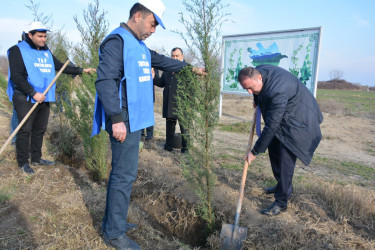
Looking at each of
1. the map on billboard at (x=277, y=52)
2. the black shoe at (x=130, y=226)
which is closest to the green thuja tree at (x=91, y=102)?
the black shoe at (x=130, y=226)

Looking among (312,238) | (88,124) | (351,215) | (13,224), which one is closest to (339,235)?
(312,238)

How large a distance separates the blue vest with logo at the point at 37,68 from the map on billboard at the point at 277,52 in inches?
203

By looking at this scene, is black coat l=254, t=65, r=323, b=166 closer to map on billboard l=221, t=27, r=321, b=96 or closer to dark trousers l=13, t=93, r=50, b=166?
dark trousers l=13, t=93, r=50, b=166

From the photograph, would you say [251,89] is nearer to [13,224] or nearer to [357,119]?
[13,224]

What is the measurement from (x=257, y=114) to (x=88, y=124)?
8.32 feet

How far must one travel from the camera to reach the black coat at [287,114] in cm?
297

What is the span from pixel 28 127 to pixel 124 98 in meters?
2.54

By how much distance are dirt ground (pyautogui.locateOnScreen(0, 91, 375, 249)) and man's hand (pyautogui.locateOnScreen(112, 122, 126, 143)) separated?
1050 mm

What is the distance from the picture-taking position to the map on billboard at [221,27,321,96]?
7.85 meters

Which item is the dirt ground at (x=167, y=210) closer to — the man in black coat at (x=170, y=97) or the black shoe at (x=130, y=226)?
→ the black shoe at (x=130, y=226)

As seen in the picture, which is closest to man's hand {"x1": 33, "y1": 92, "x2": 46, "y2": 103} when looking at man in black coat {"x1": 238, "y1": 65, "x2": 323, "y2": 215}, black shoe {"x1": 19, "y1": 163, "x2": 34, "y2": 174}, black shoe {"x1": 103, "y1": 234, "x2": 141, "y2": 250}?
black shoe {"x1": 19, "y1": 163, "x2": 34, "y2": 174}

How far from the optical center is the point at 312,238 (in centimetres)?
268

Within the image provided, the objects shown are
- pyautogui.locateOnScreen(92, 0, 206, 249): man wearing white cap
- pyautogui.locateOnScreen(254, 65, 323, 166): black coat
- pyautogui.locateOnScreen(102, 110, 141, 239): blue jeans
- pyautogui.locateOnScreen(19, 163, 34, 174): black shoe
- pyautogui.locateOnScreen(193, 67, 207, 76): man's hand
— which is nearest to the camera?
pyautogui.locateOnScreen(92, 0, 206, 249): man wearing white cap

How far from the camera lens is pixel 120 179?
2.44m
